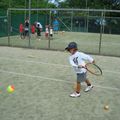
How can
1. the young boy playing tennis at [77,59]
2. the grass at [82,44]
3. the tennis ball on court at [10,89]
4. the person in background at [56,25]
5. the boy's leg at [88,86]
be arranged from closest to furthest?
the young boy playing tennis at [77,59] < the tennis ball on court at [10,89] < the boy's leg at [88,86] < the grass at [82,44] < the person in background at [56,25]

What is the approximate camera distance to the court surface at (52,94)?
673 centimetres

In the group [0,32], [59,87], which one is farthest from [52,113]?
[0,32]

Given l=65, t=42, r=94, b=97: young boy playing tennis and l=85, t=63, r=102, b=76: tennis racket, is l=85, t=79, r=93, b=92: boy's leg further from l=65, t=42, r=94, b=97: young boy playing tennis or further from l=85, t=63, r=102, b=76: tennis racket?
l=65, t=42, r=94, b=97: young boy playing tennis

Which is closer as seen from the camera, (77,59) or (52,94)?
(77,59)

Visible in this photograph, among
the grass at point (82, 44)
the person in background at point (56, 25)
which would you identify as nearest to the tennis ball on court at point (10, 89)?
the grass at point (82, 44)

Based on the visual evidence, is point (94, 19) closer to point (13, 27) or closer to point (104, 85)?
point (13, 27)

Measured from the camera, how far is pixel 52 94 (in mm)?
8281

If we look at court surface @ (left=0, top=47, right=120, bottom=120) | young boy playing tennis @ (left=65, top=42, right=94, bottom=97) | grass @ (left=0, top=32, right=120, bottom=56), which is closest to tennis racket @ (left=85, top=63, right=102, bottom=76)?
young boy playing tennis @ (left=65, top=42, right=94, bottom=97)

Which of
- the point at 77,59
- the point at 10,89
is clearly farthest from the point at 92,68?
the point at 10,89

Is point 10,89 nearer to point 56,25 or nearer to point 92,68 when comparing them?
point 92,68

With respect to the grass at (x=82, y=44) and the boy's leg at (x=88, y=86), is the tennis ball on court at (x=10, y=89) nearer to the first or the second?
the boy's leg at (x=88, y=86)

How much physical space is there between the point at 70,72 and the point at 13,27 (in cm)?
1848

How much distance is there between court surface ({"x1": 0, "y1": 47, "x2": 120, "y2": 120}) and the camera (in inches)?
265

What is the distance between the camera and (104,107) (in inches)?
284
